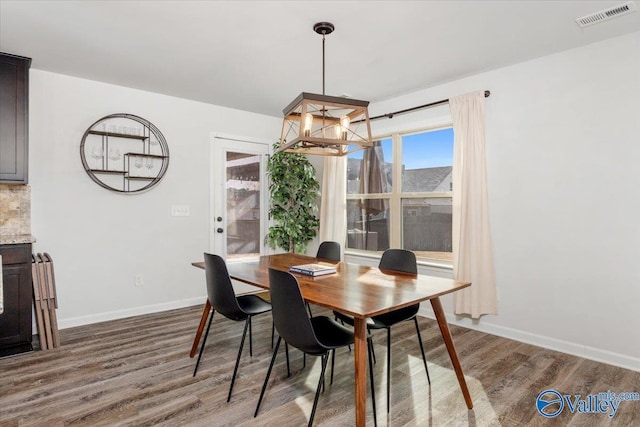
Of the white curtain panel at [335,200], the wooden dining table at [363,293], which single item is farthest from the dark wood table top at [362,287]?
the white curtain panel at [335,200]

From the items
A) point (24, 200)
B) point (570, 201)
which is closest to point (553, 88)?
point (570, 201)

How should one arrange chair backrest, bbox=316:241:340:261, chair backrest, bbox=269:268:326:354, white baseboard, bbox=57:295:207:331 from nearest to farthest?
chair backrest, bbox=269:268:326:354 → chair backrest, bbox=316:241:340:261 → white baseboard, bbox=57:295:207:331

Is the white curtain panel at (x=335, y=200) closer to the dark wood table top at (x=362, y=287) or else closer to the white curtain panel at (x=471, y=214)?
the white curtain panel at (x=471, y=214)

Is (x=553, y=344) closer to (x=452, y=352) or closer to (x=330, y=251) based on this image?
(x=452, y=352)

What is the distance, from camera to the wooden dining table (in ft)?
5.62

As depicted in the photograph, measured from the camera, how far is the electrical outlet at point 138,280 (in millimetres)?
4027

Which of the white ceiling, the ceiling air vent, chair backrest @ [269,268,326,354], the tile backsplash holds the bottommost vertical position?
chair backrest @ [269,268,326,354]

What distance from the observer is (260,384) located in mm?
2488


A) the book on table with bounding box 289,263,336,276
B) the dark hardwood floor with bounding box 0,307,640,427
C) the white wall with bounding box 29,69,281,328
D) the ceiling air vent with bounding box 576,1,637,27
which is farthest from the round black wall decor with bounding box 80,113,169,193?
the ceiling air vent with bounding box 576,1,637,27

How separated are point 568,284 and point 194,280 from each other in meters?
3.95

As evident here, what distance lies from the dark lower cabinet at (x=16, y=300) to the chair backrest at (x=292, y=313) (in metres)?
2.45

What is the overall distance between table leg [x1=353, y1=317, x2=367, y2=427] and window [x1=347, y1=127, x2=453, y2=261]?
2.47 metres

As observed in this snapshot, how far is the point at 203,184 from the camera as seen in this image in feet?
14.9

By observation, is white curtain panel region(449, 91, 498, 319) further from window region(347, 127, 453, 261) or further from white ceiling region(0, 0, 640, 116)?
white ceiling region(0, 0, 640, 116)
